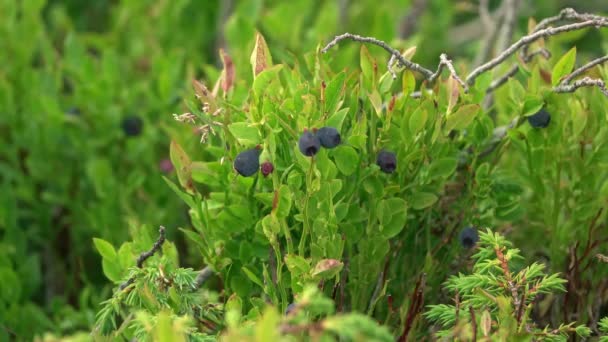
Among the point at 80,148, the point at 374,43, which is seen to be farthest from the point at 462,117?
the point at 80,148

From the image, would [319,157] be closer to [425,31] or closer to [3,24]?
[3,24]

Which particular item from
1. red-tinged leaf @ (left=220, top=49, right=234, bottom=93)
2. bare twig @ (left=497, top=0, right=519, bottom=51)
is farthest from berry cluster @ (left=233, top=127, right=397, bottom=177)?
bare twig @ (left=497, top=0, right=519, bottom=51)

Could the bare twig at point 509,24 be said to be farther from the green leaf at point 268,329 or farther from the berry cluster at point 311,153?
the green leaf at point 268,329

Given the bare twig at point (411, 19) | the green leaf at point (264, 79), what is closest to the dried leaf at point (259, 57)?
the green leaf at point (264, 79)

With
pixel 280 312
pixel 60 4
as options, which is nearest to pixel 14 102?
pixel 60 4

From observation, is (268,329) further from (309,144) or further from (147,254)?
(147,254)

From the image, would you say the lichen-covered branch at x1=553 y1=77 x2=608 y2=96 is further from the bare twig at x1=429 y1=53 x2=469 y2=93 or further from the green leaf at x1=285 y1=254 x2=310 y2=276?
the green leaf at x1=285 y1=254 x2=310 y2=276

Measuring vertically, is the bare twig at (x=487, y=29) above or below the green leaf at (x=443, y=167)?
above

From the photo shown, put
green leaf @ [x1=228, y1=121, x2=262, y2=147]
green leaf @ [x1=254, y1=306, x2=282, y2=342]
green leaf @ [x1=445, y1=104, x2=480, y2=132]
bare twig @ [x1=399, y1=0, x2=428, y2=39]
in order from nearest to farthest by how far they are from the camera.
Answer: green leaf @ [x1=254, y1=306, x2=282, y2=342] → green leaf @ [x1=228, y1=121, x2=262, y2=147] → green leaf @ [x1=445, y1=104, x2=480, y2=132] → bare twig @ [x1=399, y1=0, x2=428, y2=39]
